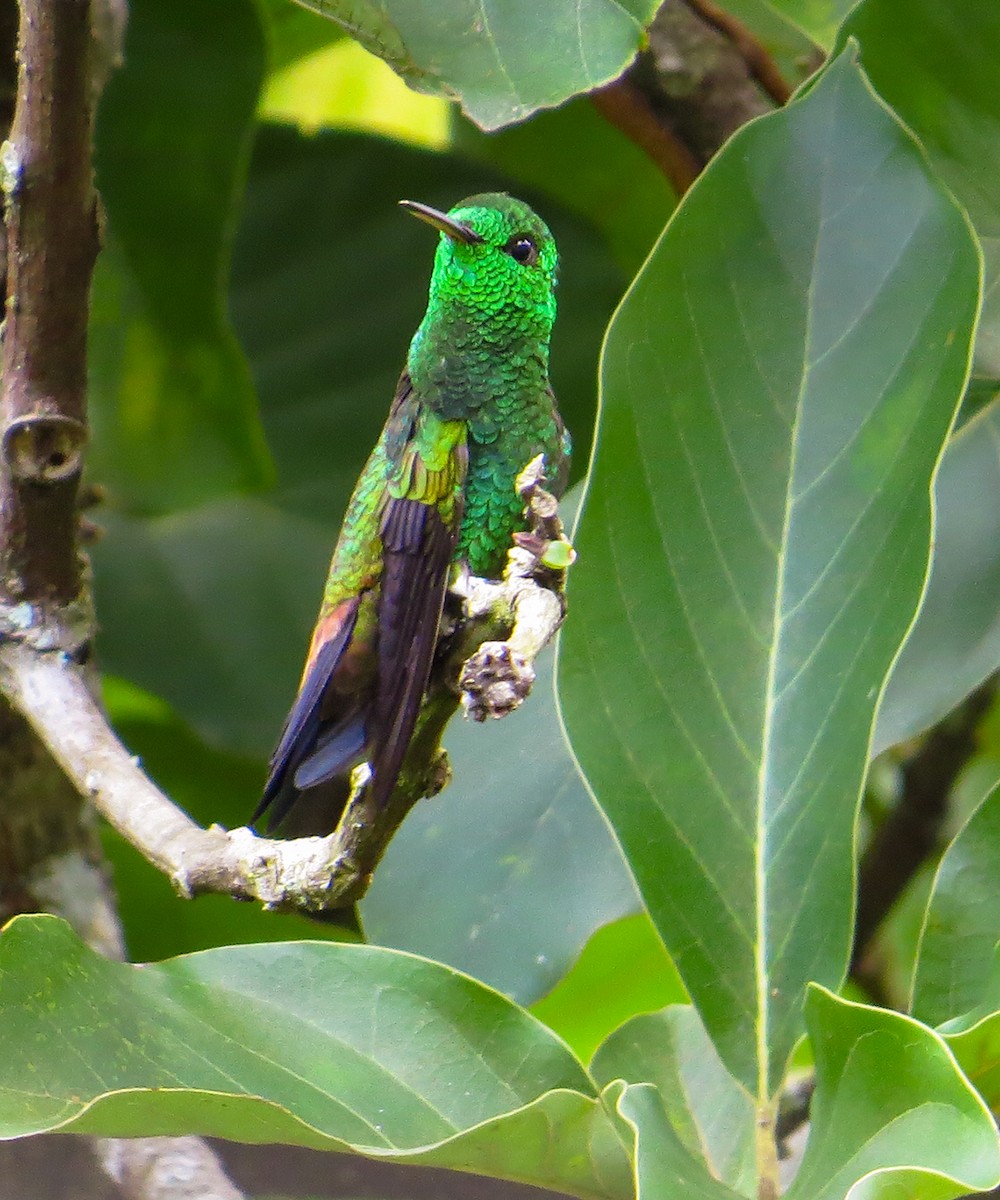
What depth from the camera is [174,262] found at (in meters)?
1.88

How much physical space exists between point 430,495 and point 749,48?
87 centimetres

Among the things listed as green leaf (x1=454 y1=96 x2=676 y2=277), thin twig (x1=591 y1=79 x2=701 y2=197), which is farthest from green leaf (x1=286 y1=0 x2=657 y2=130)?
green leaf (x1=454 y1=96 x2=676 y2=277)

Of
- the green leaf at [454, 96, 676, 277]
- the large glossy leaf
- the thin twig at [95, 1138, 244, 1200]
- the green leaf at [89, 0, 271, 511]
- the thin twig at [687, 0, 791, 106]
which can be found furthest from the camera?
the green leaf at [454, 96, 676, 277]

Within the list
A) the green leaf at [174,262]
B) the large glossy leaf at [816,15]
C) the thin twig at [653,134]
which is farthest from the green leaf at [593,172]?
the large glossy leaf at [816,15]

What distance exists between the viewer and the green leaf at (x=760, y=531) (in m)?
1.05

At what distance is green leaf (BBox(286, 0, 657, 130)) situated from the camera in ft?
3.08

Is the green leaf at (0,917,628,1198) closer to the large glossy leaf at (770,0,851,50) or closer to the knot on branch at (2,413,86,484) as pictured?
the knot on branch at (2,413,86,484)

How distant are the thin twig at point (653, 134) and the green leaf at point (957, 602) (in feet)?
1.71

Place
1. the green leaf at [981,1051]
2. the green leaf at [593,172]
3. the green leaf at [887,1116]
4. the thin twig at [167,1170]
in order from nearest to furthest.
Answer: the green leaf at [887,1116] → the green leaf at [981,1051] → the thin twig at [167,1170] → the green leaf at [593,172]

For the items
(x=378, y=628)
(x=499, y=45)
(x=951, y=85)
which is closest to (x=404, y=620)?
(x=378, y=628)

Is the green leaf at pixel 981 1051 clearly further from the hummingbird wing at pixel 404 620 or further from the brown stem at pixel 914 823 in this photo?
the brown stem at pixel 914 823

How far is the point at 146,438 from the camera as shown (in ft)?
6.30

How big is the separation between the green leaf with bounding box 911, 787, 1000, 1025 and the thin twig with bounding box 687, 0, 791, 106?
2.99ft

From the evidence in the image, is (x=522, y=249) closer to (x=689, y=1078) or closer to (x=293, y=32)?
(x=689, y=1078)
